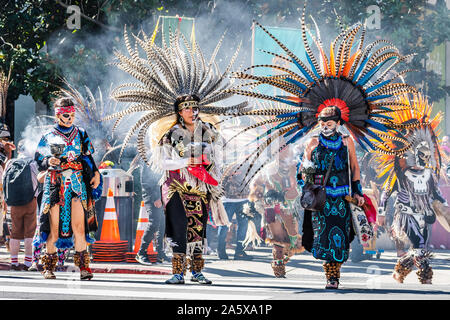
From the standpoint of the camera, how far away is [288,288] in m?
7.64

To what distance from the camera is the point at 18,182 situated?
1066 centimetres

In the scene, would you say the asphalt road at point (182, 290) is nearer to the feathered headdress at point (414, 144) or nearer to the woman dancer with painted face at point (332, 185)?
the woman dancer with painted face at point (332, 185)

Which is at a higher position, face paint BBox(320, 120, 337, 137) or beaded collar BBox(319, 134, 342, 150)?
face paint BBox(320, 120, 337, 137)

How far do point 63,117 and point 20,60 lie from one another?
9325 millimetres

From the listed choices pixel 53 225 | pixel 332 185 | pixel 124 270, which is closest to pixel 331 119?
pixel 332 185

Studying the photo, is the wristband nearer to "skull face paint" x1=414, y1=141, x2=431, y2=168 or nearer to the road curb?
"skull face paint" x1=414, y1=141, x2=431, y2=168

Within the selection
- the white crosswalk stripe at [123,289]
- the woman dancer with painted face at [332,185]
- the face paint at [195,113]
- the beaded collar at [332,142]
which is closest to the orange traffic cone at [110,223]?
the white crosswalk stripe at [123,289]

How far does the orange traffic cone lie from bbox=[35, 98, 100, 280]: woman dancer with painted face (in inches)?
140

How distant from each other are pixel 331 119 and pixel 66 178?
9.28 ft

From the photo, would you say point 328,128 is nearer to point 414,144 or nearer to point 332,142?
point 332,142

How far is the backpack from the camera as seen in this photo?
1066cm

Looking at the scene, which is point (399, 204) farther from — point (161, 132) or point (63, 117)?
point (63, 117)

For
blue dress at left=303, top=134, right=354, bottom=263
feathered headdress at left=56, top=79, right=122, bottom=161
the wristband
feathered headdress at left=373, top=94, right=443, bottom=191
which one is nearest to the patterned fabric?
blue dress at left=303, top=134, right=354, bottom=263
